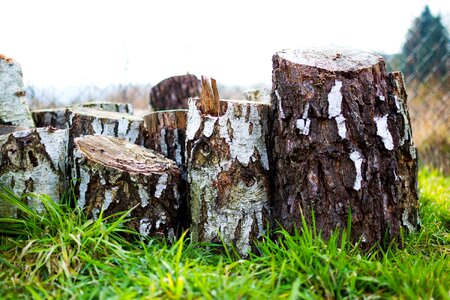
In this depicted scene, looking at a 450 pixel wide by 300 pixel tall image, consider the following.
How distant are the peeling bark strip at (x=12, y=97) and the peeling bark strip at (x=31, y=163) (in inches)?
21.3

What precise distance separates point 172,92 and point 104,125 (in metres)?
1.42

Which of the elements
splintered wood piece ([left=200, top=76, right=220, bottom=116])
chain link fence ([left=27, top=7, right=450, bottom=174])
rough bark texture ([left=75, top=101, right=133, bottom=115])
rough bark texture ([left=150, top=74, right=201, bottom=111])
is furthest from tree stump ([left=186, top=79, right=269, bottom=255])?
chain link fence ([left=27, top=7, right=450, bottom=174])

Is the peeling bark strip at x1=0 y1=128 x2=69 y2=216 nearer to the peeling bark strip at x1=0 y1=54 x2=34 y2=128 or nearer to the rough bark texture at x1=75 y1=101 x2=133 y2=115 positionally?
the peeling bark strip at x1=0 y1=54 x2=34 y2=128

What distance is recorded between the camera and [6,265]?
1.79 m

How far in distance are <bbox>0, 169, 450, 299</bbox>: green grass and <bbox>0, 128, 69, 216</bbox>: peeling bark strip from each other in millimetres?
73

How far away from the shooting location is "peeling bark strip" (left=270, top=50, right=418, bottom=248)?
201 centimetres

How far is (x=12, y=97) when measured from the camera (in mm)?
2699

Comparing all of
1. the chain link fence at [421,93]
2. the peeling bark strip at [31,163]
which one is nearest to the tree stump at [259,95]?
the peeling bark strip at [31,163]

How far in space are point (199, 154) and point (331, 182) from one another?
0.63m

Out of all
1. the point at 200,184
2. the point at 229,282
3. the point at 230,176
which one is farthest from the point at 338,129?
the point at 229,282

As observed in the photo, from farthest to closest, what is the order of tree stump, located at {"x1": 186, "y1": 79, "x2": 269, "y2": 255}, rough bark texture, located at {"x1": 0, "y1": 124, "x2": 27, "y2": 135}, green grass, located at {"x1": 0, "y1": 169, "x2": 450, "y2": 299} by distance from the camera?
rough bark texture, located at {"x1": 0, "y1": 124, "x2": 27, "y2": 135}, tree stump, located at {"x1": 186, "y1": 79, "x2": 269, "y2": 255}, green grass, located at {"x1": 0, "y1": 169, "x2": 450, "y2": 299}

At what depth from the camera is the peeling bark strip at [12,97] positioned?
2666 millimetres

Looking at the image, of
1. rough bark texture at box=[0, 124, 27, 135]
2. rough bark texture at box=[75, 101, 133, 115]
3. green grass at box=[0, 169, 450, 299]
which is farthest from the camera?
rough bark texture at box=[75, 101, 133, 115]

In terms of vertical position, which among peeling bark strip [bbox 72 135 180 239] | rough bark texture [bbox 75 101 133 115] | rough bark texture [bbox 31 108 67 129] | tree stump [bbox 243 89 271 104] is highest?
tree stump [bbox 243 89 271 104]
